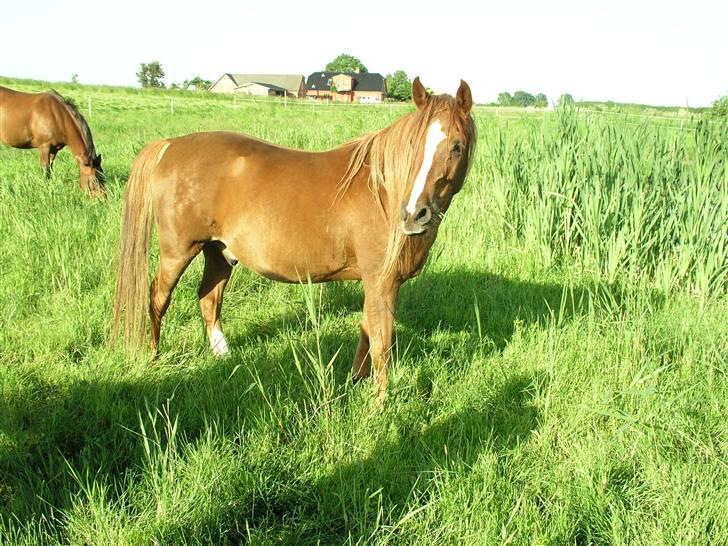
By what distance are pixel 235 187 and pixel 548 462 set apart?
8.10ft

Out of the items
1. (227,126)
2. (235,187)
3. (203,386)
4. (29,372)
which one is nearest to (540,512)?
(203,386)

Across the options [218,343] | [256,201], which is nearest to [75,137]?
[218,343]

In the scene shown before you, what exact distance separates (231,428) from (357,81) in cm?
8802

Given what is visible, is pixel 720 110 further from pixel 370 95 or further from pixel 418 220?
pixel 370 95

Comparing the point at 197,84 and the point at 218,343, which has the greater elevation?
the point at 197,84

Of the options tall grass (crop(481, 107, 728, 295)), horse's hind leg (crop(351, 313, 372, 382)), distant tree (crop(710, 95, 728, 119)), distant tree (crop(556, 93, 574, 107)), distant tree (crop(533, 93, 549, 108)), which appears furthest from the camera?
distant tree (crop(533, 93, 549, 108))

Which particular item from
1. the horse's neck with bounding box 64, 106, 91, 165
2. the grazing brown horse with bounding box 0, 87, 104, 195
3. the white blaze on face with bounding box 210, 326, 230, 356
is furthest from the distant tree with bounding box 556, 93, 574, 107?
the horse's neck with bounding box 64, 106, 91, 165

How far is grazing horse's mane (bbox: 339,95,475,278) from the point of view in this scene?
2.78m

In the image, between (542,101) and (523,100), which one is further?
(523,100)

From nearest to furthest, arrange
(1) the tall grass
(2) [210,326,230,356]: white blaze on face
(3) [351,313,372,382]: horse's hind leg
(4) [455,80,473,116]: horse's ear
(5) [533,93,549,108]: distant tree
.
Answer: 1. (4) [455,80,473,116]: horse's ear
2. (3) [351,313,372,382]: horse's hind leg
3. (2) [210,326,230,356]: white blaze on face
4. (1) the tall grass
5. (5) [533,93,549,108]: distant tree

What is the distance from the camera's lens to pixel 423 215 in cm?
264

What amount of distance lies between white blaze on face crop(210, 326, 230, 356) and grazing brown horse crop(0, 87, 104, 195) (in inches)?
219

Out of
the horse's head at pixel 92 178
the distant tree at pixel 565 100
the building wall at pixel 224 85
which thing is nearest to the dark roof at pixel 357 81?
the building wall at pixel 224 85

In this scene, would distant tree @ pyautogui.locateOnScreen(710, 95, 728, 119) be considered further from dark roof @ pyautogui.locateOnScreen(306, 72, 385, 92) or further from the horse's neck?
dark roof @ pyautogui.locateOnScreen(306, 72, 385, 92)
